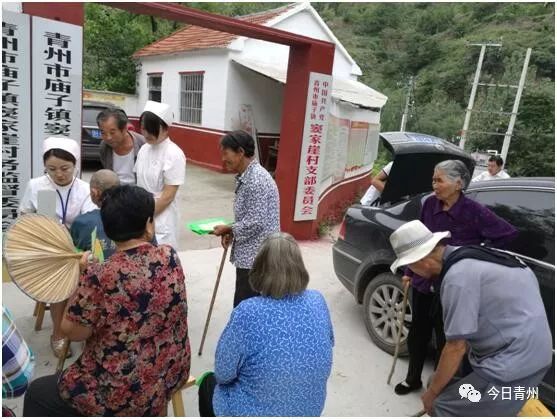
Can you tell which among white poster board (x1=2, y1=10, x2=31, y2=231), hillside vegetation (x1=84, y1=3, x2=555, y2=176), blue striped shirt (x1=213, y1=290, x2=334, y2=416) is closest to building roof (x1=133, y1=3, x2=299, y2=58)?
hillside vegetation (x1=84, y1=3, x2=555, y2=176)

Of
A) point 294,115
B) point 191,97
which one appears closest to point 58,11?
point 294,115

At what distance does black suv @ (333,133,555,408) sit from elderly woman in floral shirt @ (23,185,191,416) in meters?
2.14

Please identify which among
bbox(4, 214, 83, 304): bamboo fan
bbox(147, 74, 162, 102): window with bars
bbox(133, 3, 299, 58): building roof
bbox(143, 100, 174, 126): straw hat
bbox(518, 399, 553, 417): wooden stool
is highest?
bbox(133, 3, 299, 58): building roof

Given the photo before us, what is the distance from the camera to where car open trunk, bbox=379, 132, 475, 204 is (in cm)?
397

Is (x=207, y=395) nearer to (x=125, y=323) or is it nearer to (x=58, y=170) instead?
(x=125, y=323)

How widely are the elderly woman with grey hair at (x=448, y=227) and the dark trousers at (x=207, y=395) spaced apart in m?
1.44

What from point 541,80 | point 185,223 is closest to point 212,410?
point 185,223

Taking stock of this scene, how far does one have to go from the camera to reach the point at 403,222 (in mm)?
3596

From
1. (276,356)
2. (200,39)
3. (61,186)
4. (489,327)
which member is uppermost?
(200,39)

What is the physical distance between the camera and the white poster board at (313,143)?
5.92m

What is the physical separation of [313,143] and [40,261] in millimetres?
4492

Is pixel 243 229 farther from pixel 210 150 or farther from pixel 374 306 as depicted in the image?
pixel 210 150

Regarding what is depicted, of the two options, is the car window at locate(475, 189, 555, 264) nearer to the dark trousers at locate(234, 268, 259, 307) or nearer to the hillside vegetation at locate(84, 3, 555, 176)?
the dark trousers at locate(234, 268, 259, 307)

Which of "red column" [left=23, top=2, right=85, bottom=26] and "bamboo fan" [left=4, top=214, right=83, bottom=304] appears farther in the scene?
"red column" [left=23, top=2, right=85, bottom=26]
